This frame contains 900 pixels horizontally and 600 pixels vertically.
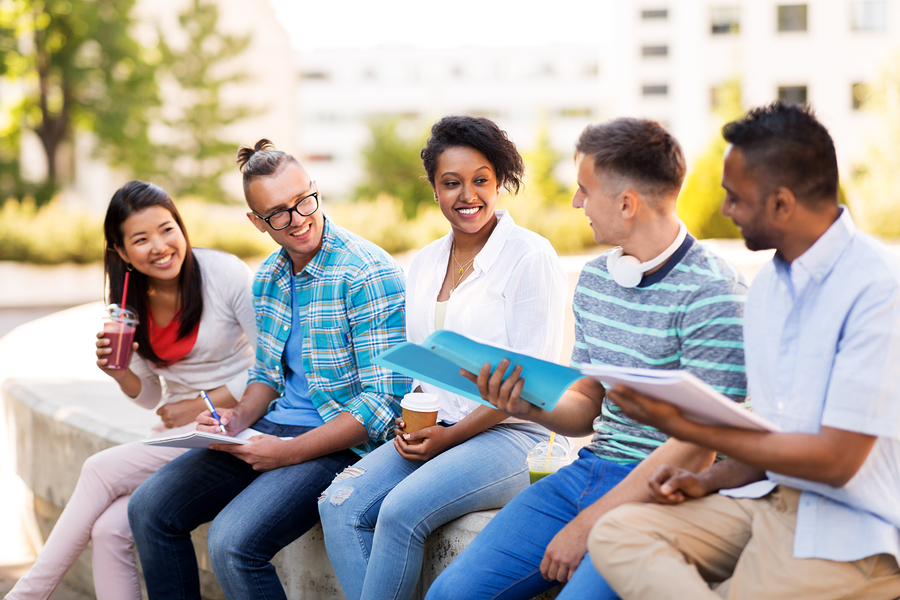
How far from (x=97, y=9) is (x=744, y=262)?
1907 cm

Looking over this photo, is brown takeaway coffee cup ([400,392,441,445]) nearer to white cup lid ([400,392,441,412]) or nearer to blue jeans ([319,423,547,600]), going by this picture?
white cup lid ([400,392,441,412])

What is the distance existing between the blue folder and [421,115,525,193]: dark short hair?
3.14 ft

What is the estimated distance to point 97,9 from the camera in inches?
822

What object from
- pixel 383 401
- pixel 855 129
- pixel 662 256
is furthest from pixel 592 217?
pixel 855 129

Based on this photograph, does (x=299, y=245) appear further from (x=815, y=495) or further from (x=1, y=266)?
(x=1, y=266)

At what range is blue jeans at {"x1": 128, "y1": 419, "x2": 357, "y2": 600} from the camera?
262 cm

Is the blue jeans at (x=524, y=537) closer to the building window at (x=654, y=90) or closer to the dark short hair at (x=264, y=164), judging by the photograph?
the dark short hair at (x=264, y=164)

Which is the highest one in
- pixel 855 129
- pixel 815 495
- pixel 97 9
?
pixel 97 9

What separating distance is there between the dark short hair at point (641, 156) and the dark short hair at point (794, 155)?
395 mm

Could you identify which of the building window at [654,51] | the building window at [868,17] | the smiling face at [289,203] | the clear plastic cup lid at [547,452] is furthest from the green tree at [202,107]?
the building window at [654,51]

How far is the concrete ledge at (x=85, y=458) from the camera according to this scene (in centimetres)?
266

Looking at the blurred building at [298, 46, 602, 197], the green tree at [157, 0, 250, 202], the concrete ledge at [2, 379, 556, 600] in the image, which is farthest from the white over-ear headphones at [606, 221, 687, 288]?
the blurred building at [298, 46, 602, 197]

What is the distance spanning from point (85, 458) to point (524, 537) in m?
2.48

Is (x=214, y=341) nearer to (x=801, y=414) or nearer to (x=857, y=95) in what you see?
(x=801, y=414)
